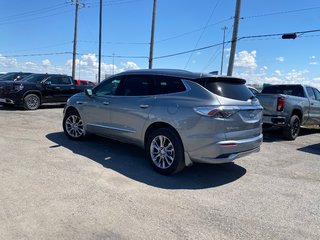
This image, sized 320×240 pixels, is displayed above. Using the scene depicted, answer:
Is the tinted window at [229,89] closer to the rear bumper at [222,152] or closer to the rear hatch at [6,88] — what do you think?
the rear bumper at [222,152]

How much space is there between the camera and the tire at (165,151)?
5.16m

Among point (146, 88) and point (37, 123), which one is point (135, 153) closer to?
point (146, 88)

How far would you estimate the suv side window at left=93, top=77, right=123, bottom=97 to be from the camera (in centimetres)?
664

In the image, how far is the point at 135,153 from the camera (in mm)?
6719

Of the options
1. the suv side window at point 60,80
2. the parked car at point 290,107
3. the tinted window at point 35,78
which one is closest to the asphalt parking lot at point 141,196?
the parked car at point 290,107

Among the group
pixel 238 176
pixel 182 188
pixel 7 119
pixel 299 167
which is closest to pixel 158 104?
pixel 182 188

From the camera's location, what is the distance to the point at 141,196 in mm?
4406

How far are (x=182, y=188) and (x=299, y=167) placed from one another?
300 cm

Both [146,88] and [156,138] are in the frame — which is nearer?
[156,138]

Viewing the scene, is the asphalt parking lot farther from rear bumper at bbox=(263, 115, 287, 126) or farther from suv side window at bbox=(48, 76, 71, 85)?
suv side window at bbox=(48, 76, 71, 85)

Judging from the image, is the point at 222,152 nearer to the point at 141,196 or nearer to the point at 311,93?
the point at 141,196

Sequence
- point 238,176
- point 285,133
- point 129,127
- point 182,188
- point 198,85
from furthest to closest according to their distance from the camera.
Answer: point 285,133, point 129,127, point 238,176, point 198,85, point 182,188

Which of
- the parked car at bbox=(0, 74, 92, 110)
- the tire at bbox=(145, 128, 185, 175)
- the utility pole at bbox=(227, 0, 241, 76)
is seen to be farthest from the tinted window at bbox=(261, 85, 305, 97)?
the parked car at bbox=(0, 74, 92, 110)

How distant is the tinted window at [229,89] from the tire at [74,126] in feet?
11.4
